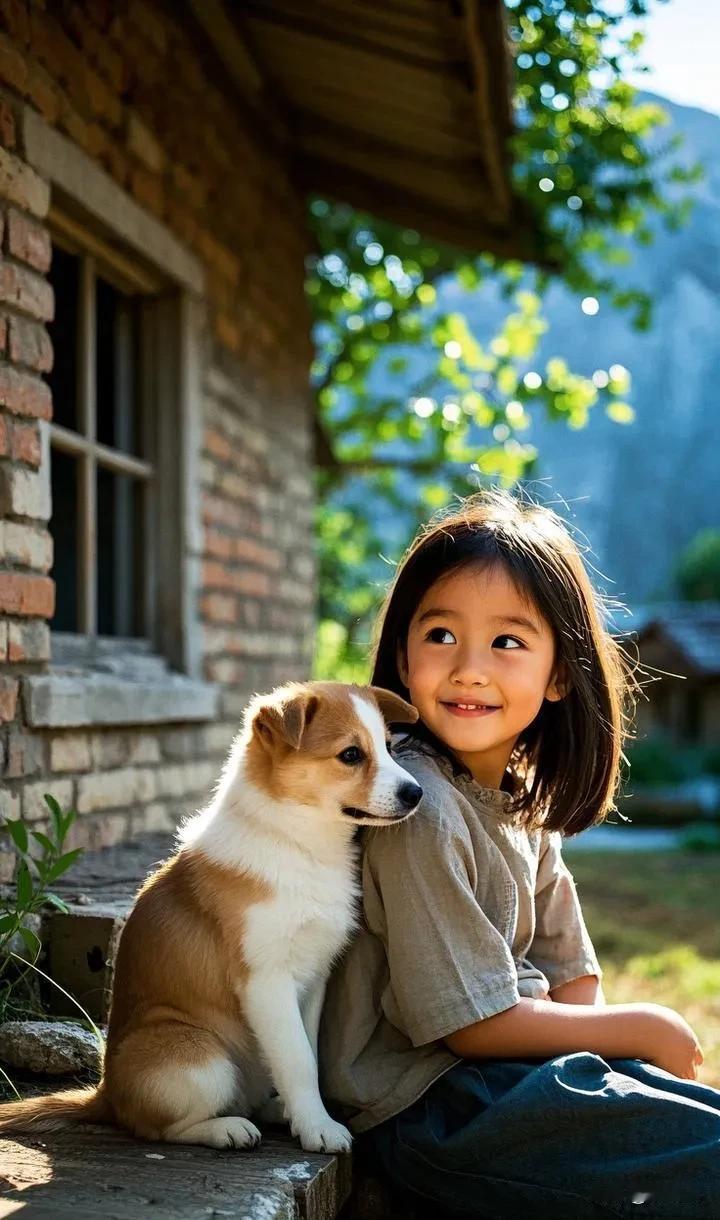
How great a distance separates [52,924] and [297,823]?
997mm

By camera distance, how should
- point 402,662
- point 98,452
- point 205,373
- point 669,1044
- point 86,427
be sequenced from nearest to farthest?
1. point 669,1044
2. point 402,662
3. point 86,427
4. point 98,452
5. point 205,373

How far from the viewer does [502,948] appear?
2.28 meters

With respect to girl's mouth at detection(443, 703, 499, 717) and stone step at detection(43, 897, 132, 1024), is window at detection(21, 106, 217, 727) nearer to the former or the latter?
stone step at detection(43, 897, 132, 1024)

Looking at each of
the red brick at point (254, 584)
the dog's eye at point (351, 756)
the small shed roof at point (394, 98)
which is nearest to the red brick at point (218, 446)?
the red brick at point (254, 584)

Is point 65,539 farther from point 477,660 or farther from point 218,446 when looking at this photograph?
point 477,660

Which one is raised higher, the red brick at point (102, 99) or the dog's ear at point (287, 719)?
the red brick at point (102, 99)

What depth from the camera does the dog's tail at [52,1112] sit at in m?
2.34

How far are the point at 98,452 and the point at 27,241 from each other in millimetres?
1120

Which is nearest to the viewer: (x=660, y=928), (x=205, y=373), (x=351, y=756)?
(x=351, y=756)

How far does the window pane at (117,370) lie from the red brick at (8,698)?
5.71ft

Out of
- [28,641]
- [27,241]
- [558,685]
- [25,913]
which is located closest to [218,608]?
[28,641]

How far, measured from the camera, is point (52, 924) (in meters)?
3.09

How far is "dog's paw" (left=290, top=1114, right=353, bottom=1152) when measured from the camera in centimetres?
223

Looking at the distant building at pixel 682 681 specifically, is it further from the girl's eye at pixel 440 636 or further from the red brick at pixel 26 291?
the girl's eye at pixel 440 636
